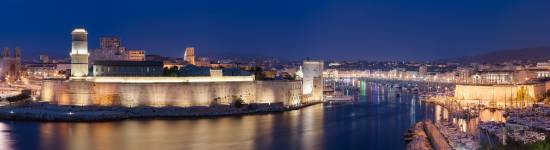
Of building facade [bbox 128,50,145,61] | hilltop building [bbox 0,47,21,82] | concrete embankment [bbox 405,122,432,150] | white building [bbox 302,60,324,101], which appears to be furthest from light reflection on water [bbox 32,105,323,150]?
hilltop building [bbox 0,47,21,82]

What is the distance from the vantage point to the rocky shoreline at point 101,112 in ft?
59.2

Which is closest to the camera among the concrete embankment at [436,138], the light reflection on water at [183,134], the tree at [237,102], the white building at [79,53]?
the concrete embankment at [436,138]

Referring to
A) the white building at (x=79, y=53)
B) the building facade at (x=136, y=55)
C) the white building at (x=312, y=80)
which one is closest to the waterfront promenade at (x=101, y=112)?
the white building at (x=79, y=53)

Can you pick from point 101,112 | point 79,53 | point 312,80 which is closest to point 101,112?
point 101,112

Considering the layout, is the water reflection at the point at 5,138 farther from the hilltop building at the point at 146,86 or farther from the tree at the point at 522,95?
the tree at the point at 522,95

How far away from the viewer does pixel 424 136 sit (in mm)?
14242

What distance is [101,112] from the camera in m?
18.5

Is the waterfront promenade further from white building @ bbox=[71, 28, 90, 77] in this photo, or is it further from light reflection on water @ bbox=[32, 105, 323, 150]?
white building @ bbox=[71, 28, 90, 77]

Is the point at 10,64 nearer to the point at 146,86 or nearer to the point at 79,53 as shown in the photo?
the point at 79,53

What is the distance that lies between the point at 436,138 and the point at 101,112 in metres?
9.42

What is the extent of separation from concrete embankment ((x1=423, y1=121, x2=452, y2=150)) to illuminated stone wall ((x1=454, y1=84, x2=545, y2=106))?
1311 centimetres

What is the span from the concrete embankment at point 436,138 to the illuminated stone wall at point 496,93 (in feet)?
43.0

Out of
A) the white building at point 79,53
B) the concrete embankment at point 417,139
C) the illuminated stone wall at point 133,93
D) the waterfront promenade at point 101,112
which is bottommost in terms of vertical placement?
the concrete embankment at point 417,139

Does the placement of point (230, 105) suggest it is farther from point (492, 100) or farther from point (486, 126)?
point (492, 100)
